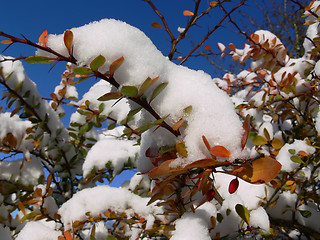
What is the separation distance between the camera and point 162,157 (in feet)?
1.56

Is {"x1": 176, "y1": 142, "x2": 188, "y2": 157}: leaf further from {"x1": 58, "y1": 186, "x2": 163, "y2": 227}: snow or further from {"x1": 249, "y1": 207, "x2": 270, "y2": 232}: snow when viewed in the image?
{"x1": 58, "y1": 186, "x2": 163, "y2": 227}: snow

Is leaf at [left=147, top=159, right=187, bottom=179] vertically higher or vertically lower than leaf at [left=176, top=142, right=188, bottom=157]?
lower

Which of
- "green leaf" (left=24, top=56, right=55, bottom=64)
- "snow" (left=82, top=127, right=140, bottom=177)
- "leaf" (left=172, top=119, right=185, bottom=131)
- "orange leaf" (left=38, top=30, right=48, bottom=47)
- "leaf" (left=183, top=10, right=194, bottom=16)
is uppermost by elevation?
"leaf" (left=183, top=10, right=194, bottom=16)

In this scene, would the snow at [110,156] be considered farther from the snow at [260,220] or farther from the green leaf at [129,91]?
the green leaf at [129,91]

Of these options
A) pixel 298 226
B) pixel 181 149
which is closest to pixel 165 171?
pixel 181 149

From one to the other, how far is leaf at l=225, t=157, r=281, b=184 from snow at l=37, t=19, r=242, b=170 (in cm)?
3

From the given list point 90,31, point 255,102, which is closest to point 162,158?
point 90,31

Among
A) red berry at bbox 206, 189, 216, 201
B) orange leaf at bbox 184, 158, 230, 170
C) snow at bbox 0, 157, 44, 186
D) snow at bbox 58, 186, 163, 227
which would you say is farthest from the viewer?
snow at bbox 0, 157, 44, 186

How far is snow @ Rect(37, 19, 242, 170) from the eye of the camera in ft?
1.34

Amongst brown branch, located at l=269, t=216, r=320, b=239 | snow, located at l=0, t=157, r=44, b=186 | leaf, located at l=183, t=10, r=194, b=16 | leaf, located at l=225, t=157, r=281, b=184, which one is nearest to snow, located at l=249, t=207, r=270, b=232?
leaf, located at l=225, t=157, r=281, b=184

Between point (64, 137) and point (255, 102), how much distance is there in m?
1.18

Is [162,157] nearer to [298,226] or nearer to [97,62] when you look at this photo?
[97,62]

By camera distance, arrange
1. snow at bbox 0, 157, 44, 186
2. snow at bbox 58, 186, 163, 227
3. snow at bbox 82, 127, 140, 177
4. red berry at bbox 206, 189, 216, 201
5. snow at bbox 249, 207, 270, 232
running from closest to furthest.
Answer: red berry at bbox 206, 189, 216, 201 < snow at bbox 249, 207, 270, 232 < snow at bbox 58, 186, 163, 227 < snow at bbox 82, 127, 140, 177 < snow at bbox 0, 157, 44, 186

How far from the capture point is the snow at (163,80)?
1.34 ft
